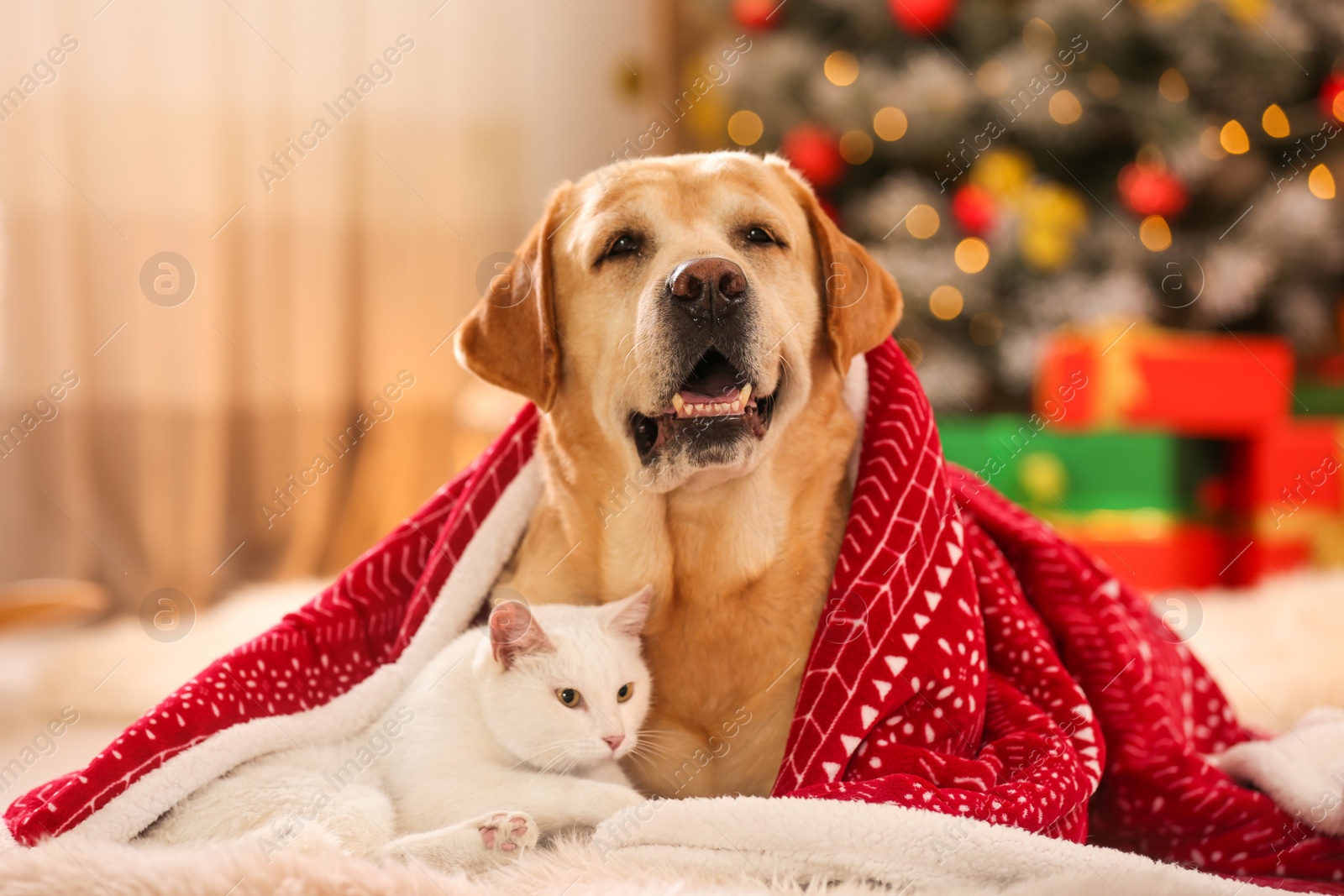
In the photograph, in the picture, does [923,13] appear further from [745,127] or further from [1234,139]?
[1234,139]

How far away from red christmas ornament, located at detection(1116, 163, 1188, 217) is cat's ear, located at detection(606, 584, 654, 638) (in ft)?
10.9

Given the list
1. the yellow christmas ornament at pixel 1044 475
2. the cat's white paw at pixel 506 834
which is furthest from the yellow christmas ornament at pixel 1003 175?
the cat's white paw at pixel 506 834

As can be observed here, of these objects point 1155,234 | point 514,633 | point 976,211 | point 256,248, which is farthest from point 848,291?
point 256,248

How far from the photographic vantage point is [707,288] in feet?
5.18

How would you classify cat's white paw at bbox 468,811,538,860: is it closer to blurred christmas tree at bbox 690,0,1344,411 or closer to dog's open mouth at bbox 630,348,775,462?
dog's open mouth at bbox 630,348,775,462

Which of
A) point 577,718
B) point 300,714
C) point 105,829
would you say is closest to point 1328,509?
point 577,718

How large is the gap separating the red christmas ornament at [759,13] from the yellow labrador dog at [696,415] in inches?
121

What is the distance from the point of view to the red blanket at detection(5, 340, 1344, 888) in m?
1.46

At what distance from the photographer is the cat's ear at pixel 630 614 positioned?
5.11 ft

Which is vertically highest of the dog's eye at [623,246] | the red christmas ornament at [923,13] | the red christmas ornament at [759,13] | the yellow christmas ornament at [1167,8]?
the red christmas ornament at [759,13]

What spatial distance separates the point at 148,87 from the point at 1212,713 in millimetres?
4595

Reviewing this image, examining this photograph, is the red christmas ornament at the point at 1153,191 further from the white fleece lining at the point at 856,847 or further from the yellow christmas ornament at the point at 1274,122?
the white fleece lining at the point at 856,847

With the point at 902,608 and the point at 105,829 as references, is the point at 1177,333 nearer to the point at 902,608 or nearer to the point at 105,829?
the point at 902,608

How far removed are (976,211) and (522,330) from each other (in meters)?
2.86
